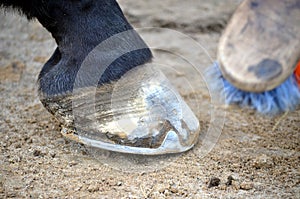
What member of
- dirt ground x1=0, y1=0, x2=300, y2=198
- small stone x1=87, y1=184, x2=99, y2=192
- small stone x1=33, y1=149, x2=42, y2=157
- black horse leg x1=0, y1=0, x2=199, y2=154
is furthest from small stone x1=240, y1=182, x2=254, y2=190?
small stone x1=33, y1=149, x2=42, y2=157

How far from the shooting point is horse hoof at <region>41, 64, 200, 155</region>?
55.1 inches

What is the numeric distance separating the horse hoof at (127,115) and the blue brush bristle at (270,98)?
0.48 meters

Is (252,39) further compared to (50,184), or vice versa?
(252,39)

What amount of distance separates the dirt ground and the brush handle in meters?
0.13

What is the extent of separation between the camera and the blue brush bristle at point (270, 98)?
1840mm

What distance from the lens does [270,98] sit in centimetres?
185

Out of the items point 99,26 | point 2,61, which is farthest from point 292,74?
point 2,61

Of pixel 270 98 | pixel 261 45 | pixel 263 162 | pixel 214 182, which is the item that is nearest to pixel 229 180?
pixel 214 182

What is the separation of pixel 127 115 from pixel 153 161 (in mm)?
171

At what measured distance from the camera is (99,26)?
4.50 ft

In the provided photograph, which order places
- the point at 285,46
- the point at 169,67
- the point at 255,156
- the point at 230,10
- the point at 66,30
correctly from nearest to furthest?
the point at 66,30
the point at 255,156
the point at 285,46
the point at 169,67
the point at 230,10

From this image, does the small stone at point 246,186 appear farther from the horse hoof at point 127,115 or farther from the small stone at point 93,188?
the small stone at point 93,188

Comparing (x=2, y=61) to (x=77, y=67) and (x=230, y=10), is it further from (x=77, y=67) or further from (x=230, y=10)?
(x=230, y=10)

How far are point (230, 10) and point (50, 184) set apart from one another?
65.1 inches
